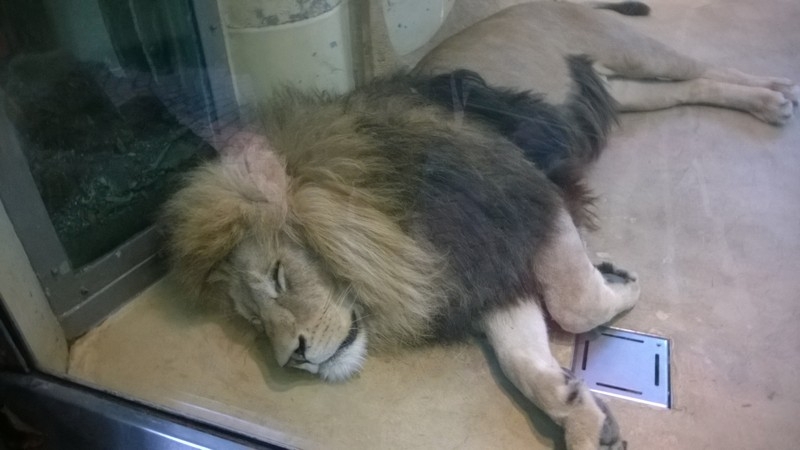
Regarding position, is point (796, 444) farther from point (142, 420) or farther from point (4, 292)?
point (4, 292)

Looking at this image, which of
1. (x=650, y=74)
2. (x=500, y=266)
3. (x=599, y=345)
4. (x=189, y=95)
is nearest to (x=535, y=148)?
(x=500, y=266)

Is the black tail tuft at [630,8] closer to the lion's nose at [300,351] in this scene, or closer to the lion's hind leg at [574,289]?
the lion's hind leg at [574,289]

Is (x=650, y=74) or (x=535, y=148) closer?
(x=535, y=148)

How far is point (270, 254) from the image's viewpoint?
1196 mm

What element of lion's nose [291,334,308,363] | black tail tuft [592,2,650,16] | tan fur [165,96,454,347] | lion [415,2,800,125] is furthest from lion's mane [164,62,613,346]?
black tail tuft [592,2,650,16]

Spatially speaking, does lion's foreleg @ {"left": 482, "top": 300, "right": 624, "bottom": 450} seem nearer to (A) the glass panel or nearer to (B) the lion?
(B) the lion

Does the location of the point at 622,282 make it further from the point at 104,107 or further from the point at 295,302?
the point at 104,107

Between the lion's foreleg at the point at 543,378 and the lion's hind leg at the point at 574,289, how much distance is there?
4cm

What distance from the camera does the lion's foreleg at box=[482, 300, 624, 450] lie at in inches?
41.8

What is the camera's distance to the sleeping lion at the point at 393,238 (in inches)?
46.8

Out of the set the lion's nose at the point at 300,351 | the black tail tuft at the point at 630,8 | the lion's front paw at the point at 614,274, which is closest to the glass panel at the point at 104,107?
the lion's nose at the point at 300,351

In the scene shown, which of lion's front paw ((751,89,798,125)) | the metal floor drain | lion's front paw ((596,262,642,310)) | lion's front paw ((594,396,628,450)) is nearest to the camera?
lion's front paw ((594,396,628,450))

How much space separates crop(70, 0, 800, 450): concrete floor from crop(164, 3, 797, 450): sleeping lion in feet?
0.18

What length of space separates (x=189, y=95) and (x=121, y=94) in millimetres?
114
